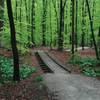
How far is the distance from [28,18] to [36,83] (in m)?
39.8

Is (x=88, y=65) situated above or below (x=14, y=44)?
below

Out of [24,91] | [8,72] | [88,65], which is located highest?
[8,72]

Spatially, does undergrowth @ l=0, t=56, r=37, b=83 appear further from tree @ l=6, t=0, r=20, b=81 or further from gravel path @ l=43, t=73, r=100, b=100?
gravel path @ l=43, t=73, r=100, b=100

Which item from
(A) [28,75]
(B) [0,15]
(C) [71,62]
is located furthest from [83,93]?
(B) [0,15]

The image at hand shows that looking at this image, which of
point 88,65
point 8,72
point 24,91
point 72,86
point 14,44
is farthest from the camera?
point 88,65

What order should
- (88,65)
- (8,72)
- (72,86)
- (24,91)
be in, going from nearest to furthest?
1. (24,91)
2. (72,86)
3. (8,72)
4. (88,65)

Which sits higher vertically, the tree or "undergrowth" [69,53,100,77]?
the tree

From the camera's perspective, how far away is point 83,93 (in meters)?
14.7

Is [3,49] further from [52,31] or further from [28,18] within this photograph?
[28,18]

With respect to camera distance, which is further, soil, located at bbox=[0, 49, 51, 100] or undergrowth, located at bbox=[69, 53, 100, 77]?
undergrowth, located at bbox=[69, 53, 100, 77]

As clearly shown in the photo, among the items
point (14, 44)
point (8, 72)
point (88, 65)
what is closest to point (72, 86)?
point (14, 44)

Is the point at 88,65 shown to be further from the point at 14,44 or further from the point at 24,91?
the point at 24,91

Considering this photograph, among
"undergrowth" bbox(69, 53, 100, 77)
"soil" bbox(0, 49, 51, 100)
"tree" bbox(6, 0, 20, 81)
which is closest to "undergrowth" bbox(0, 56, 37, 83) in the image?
"tree" bbox(6, 0, 20, 81)

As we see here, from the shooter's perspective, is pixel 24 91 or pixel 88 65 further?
pixel 88 65
